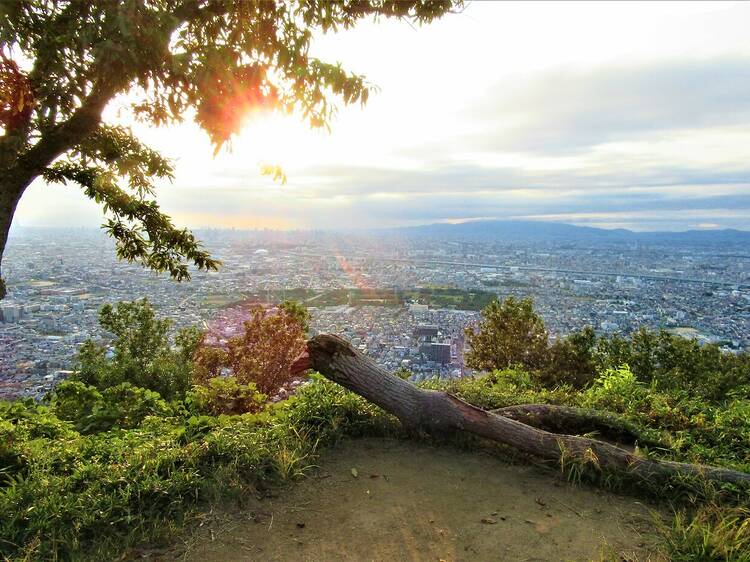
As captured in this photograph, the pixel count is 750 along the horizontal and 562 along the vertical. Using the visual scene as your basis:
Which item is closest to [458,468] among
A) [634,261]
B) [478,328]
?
[478,328]

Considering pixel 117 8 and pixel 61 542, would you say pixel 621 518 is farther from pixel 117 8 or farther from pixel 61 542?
pixel 117 8

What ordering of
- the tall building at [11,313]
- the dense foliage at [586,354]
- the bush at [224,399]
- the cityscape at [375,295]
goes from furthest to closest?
the tall building at [11,313] → the cityscape at [375,295] → the dense foliage at [586,354] → the bush at [224,399]

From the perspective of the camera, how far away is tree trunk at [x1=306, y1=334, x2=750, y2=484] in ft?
13.8

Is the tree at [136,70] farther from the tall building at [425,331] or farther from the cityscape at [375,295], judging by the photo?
the tall building at [425,331]

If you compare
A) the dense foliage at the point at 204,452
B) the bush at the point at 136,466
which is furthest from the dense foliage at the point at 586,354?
the bush at the point at 136,466

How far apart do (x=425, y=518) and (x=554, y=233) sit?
8791 cm

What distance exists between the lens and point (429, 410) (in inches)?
181

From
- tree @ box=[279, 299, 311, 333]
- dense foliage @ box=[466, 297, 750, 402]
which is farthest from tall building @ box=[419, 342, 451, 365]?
tree @ box=[279, 299, 311, 333]

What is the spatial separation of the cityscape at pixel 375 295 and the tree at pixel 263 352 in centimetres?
146

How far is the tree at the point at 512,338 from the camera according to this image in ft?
30.1

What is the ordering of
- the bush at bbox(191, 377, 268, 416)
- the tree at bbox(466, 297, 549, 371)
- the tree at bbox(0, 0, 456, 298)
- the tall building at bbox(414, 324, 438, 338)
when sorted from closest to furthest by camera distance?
the tree at bbox(0, 0, 456, 298)
the bush at bbox(191, 377, 268, 416)
the tree at bbox(466, 297, 549, 371)
the tall building at bbox(414, 324, 438, 338)

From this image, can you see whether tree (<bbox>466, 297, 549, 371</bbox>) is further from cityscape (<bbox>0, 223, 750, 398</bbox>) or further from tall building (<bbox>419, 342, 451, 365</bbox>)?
tall building (<bbox>419, 342, 451, 365</bbox>)

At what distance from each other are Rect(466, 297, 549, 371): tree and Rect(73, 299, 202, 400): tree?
576cm

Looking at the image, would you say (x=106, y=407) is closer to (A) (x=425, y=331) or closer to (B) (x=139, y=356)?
(B) (x=139, y=356)
